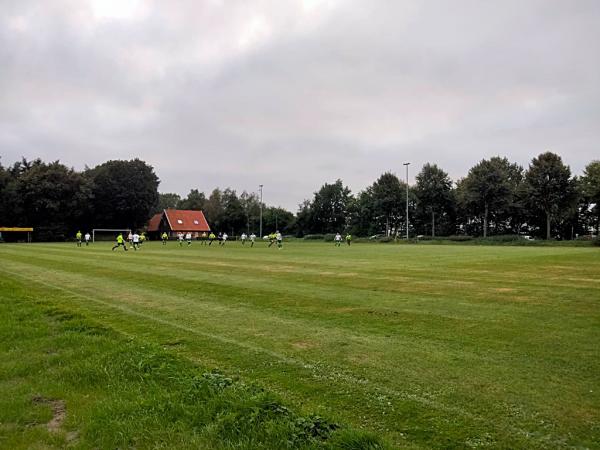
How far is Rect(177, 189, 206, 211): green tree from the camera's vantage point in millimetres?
132413

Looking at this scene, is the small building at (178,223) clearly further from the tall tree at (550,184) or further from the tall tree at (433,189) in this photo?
the tall tree at (550,184)

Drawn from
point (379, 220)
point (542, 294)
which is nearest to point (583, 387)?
point (542, 294)

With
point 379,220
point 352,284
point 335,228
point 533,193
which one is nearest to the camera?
point 352,284

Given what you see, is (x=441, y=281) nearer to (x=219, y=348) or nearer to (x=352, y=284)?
(x=352, y=284)

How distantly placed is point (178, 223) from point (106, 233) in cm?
1618

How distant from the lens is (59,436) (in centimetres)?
431

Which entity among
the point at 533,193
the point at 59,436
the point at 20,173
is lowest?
the point at 59,436

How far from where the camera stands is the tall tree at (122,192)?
9144cm

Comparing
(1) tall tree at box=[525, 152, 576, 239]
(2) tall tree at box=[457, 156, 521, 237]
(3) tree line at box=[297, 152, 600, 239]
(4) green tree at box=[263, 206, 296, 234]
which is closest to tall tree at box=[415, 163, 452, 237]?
(3) tree line at box=[297, 152, 600, 239]

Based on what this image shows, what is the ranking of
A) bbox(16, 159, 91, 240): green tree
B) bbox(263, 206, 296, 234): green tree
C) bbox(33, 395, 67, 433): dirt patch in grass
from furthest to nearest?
bbox(263, 206, 296, 234): green tree, bbox(16, 159, 91, 240): green tree, bbox(33, 395, 67, 433): dirt patch in grass

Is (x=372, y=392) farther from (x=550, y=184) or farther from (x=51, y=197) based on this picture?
(x=51, y=197)

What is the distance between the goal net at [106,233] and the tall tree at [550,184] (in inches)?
3045

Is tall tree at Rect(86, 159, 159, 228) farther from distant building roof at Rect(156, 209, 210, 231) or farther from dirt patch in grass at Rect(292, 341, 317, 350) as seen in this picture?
dirt patch in grass at Rect(292, 341, 317, 350)

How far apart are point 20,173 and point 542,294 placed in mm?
100875
